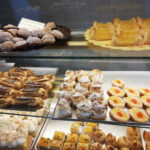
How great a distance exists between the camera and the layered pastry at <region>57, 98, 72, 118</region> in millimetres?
1483

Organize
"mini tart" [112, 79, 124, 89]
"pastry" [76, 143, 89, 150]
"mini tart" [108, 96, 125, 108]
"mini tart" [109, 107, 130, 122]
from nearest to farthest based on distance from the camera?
"mini tart" [109, 107, 130, 122]
"mini tart" [108, 96, 125, 108]
"pastry" [76, 143, 89, 150]
"mini tart" [112, 79, 124, 89]

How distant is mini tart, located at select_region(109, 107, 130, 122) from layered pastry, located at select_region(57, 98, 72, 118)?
29 centimetres

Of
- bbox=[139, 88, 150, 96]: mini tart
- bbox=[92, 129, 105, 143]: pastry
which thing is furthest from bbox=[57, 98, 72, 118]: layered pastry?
bbox=[139, 88, 150, 96]: mini tart

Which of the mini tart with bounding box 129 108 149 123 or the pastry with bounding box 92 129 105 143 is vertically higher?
the mini tart with bounding box 129 108 149 123

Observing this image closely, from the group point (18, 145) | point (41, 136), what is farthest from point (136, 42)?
point (18, 145)

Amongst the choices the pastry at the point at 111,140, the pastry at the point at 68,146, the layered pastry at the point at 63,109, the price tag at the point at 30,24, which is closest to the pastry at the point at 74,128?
the pastry at the point at 68,146

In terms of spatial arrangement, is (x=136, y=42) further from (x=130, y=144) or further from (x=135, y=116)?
(x=130, y=144)

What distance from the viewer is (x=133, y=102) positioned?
1.62 meters

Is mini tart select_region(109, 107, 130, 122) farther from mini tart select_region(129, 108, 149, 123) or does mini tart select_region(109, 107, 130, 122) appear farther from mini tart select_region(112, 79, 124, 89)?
mini tart select_region(112, 79, 124, 89)

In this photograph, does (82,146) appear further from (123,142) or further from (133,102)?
(133,102)

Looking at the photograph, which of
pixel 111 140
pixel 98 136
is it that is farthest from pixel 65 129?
pixel 111 140

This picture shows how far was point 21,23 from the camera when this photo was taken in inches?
81.3

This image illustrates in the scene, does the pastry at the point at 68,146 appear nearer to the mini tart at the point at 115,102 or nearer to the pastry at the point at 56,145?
the pastry at the point at 56,145

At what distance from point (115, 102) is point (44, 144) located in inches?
26.1
